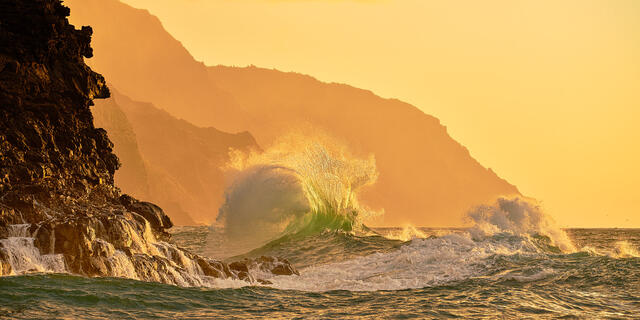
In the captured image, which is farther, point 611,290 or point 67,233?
point 611,290

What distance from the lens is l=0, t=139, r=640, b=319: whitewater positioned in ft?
46.1

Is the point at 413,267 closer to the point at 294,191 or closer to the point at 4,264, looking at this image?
the point at 4,264

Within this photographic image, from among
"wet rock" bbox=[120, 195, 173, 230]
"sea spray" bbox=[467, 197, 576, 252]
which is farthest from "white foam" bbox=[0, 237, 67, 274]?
"sea spray" bbox=[467, 197, 576, 252]

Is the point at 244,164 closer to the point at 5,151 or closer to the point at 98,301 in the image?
the point at 5,151

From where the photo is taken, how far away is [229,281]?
19.8 m

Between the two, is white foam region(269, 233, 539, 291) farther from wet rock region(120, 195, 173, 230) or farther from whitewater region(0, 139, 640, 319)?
wet rock region(120, 195, 173, 230)

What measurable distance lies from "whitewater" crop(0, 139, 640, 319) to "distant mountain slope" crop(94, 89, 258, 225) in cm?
10590

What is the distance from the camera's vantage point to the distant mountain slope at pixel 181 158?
15250 cm

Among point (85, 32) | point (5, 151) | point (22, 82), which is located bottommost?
point (5, 151)

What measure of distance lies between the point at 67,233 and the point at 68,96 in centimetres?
734

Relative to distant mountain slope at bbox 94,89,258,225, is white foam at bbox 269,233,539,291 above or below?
below

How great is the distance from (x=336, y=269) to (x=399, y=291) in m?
7.67

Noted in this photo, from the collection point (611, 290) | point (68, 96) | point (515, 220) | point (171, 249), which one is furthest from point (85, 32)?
point (515, 220)

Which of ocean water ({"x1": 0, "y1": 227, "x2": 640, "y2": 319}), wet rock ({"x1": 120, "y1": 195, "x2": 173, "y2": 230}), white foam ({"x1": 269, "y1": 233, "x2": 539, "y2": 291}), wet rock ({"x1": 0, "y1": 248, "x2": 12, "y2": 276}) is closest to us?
ocean water ({"x1": 0, "y1": 227, "x2": 640, "y2": 319})
